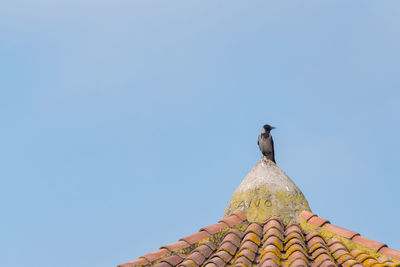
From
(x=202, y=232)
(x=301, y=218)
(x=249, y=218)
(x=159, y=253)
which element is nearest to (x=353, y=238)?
(x=301, y=218)

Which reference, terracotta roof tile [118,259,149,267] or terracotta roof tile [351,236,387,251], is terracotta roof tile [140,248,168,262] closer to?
terracotta roof tile [118,259,149,267]

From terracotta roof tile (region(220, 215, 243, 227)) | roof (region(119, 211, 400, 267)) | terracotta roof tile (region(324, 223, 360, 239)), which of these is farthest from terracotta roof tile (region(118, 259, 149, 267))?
terracotta roof tile (region(324, 223, 360, 239))

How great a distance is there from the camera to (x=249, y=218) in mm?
7473

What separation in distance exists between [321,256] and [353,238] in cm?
97

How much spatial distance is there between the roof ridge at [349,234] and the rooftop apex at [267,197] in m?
0.19

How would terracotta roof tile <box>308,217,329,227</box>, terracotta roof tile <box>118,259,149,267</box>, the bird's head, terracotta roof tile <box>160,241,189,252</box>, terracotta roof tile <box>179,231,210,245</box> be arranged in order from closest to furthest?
1. terracotta roof tile <box>118,259,149,267</box>
2. terracotta roof tile <box>160,241,189,252</box>
3. terracotta roof tile <box>179,231,210,245</box>
4. terracotta roof tile <box>308,217,329,227</box>
5. the bird's head

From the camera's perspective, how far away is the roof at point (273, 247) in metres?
6.00

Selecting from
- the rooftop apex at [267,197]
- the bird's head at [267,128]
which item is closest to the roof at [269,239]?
the rooftop apex at [267,197]

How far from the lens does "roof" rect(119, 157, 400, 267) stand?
19.9 ft

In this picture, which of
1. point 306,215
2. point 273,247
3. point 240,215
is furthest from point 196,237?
point 306,215

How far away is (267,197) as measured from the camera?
7586 millimetres

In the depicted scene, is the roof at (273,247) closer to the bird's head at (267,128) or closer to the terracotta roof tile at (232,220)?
the terracotta roof tile at (232,220)

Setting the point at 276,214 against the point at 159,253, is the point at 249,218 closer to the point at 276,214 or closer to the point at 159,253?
the point at 276,214

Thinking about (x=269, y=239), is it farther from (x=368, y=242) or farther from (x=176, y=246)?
(x=368, y=242)
